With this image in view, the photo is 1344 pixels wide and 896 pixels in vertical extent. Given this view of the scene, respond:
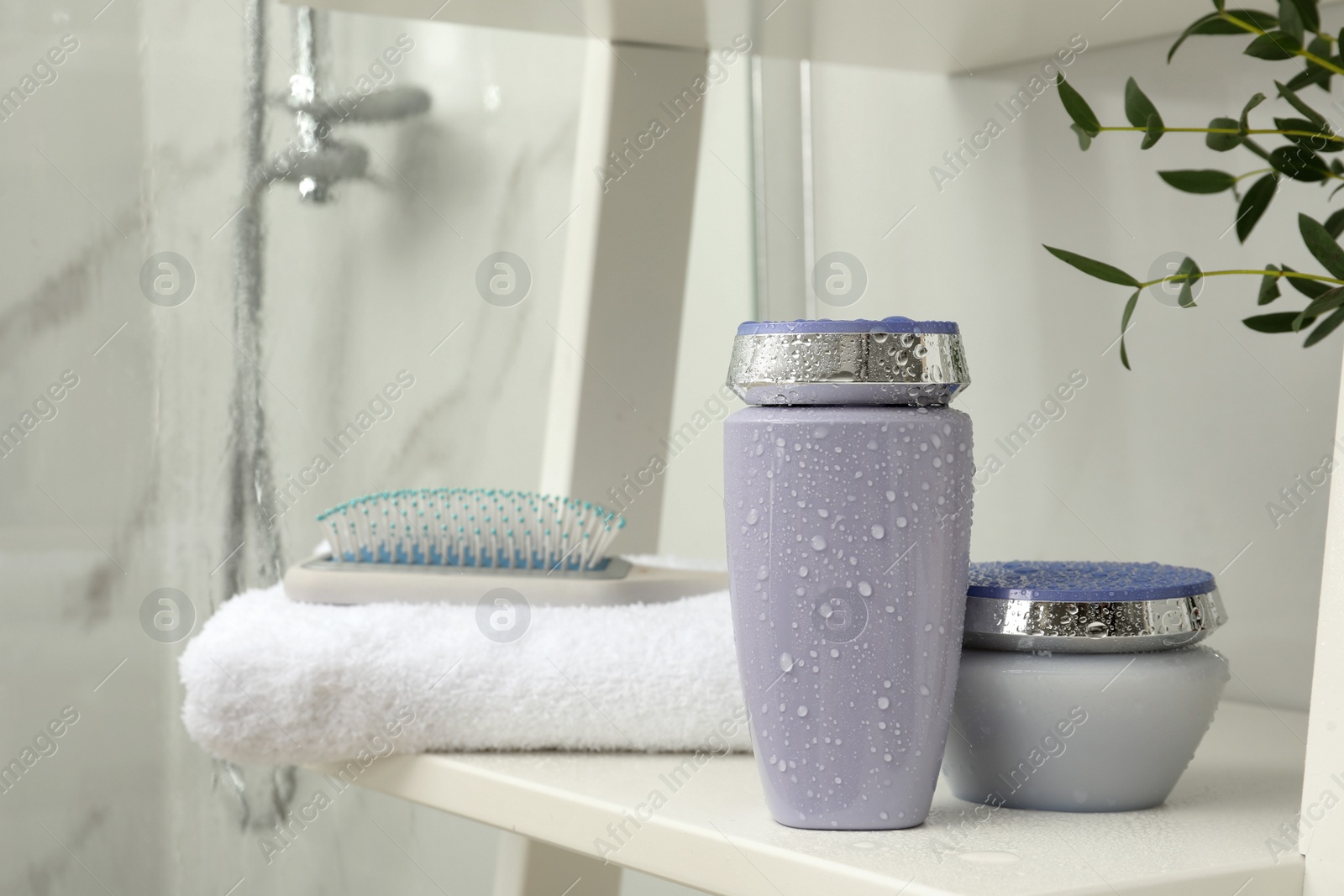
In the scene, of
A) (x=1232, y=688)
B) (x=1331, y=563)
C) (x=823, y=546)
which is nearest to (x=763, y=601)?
(x=823, y=546)

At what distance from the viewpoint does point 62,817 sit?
718 mm

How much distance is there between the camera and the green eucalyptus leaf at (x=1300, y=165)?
0.37m

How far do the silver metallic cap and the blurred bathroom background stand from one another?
0.33 metres

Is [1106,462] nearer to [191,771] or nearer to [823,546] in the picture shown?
[823,546]

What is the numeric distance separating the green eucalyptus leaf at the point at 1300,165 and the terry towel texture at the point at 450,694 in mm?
256

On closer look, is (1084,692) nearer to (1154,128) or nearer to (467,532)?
(1154,128)

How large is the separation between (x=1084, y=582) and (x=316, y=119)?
1.98ft

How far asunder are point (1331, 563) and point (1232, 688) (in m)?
0.32

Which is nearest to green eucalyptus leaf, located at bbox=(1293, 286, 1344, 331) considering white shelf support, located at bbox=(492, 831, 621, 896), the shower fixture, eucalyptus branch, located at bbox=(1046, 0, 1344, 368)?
eucalyptus branch, located at bbox=(1046, 0, 1344, 368)

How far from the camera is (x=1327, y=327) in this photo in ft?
1.22

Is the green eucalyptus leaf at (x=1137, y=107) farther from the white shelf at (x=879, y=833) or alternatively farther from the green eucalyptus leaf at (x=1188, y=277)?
the white shelf at (x=879, y=833)

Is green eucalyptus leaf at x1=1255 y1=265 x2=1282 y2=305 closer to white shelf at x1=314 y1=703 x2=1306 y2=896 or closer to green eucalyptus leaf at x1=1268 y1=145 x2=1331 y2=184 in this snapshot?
green eucalyptus leaf at x1=1268 y1=145 x2=1331 y2=184

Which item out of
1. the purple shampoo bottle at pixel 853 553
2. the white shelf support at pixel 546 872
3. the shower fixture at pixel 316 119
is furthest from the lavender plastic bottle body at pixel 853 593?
the shower fixture at pixel 316 119

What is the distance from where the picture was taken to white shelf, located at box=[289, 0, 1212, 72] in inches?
24.2
